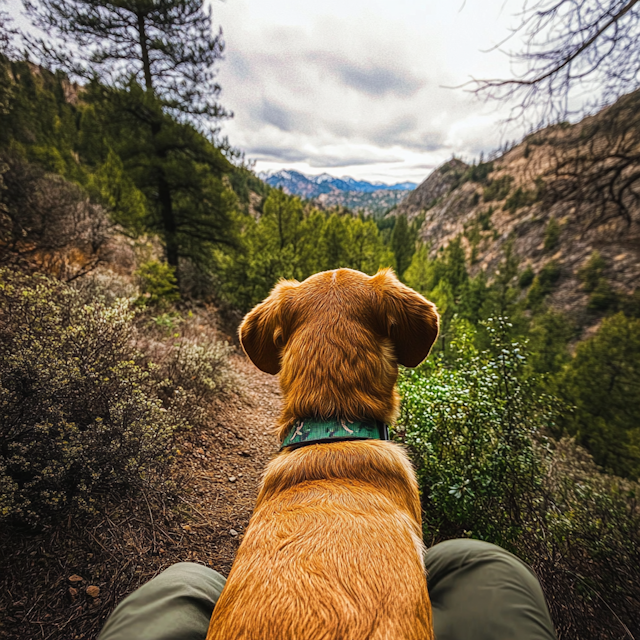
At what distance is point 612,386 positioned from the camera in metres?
13.8

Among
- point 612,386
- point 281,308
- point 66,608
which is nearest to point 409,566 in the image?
point 281,308

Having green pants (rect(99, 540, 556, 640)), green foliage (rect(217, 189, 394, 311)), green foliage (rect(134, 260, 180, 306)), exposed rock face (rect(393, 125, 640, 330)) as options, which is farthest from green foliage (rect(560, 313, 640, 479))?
green foliage (rect(134, 260, 180, 306))

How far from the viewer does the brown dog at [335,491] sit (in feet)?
2.86

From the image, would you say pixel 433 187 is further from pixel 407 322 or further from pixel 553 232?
pixel 407 322

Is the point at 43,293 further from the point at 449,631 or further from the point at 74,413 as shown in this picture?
the point at 449,631

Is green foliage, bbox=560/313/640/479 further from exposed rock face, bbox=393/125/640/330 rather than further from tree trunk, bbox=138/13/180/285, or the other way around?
tree trunk, bbox=138/13/180/285

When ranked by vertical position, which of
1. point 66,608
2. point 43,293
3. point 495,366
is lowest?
point 66,608

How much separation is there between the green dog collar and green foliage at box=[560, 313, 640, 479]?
1534 centimetres

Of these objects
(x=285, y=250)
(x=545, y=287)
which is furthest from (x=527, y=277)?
(x=285, y=250)

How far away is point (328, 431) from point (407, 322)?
2.44 ft

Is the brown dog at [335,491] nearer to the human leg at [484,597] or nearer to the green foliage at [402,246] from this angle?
the human leg at [484,597]

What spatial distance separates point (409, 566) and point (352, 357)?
0.85m

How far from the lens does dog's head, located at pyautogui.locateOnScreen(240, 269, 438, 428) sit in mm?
1471

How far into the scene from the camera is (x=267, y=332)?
6.05 ft
